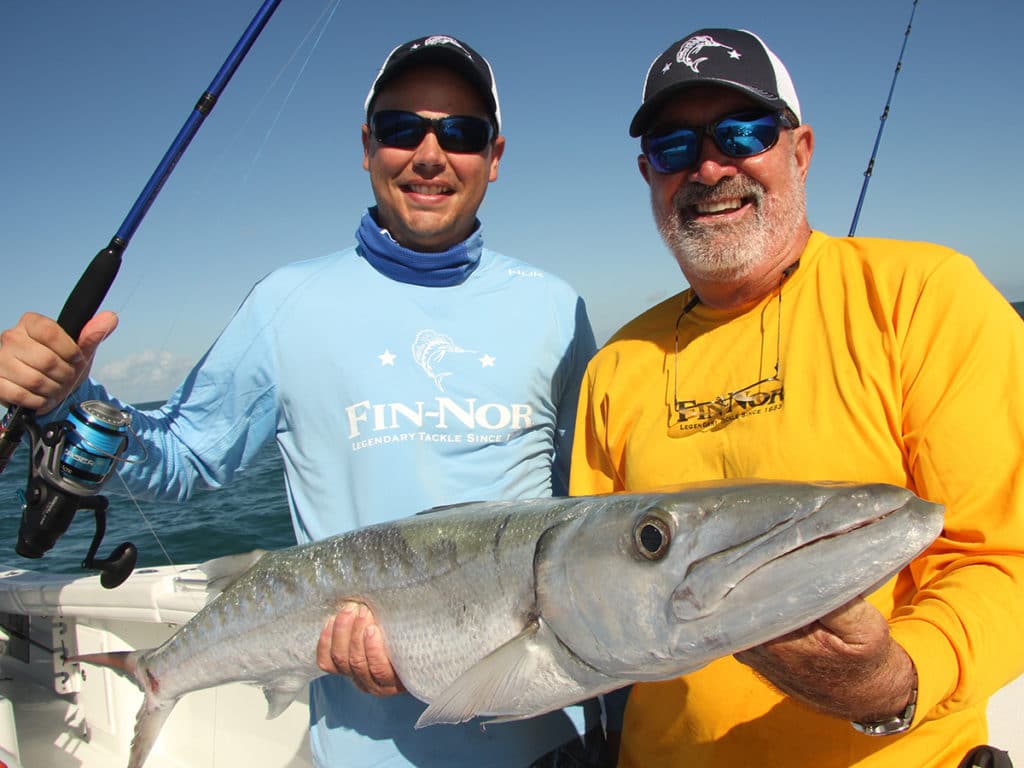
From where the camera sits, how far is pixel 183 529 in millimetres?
11703

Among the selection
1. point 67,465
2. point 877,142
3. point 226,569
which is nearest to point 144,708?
point 226,569

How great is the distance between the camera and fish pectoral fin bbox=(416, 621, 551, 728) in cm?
179

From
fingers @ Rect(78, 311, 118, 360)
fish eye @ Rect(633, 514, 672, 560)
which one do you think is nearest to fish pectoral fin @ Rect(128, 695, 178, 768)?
fingers @ Rect(78, 311, 118, 360)

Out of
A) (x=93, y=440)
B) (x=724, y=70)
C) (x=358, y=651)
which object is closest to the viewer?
(x=358, y=651)

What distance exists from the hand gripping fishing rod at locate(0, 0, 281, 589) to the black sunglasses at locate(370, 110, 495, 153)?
1472 mm

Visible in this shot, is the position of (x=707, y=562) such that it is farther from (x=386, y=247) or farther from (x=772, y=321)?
(x=386, y=247)

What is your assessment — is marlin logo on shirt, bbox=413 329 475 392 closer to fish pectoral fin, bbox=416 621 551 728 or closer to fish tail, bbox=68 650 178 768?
fish pectoral fin, bbox=416 621 551 728

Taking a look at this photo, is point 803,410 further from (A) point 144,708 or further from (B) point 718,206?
(A) point 144,708

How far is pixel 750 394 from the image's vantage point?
2.24m

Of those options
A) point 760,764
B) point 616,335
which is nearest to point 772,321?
point 616,335

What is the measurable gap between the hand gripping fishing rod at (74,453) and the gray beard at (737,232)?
231cm

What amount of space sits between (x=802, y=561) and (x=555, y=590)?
26.8 inches

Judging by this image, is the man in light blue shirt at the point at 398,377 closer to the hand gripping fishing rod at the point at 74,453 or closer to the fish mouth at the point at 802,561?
the hand gripping fishing rod at the point at 74,453

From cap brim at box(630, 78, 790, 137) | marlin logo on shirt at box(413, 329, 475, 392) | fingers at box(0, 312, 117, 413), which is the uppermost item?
cap brim at box(630, 78, 790, 137)
